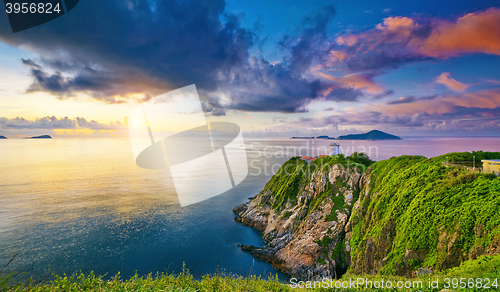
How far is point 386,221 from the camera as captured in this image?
54.3 ft

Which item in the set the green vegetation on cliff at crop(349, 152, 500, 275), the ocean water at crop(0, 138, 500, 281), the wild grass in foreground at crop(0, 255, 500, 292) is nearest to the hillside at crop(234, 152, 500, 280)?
the green vegetation on cliff at crop(349, 152, 500, 275)

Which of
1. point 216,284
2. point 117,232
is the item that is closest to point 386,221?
point 216,284

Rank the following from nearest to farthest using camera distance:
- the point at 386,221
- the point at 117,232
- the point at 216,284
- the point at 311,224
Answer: the point at 216,284 < the point at 386,221 < the point at 311,224 < the point at 117,232

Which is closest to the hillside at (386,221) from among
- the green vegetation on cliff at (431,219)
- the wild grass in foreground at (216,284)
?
the green vegetation on cliff at (431,219)

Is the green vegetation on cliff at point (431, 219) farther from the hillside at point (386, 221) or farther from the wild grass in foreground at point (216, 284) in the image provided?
the wild grass in foreground at point (216, 284)

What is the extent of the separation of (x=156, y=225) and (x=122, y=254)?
9.81 m

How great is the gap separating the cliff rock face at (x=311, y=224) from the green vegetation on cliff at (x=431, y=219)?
5.22 meters

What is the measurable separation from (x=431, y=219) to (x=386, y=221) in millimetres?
3892

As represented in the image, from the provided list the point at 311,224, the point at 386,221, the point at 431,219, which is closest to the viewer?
Result: the point at 431,219

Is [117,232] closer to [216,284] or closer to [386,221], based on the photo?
[216,284]

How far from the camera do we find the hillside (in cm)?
1112

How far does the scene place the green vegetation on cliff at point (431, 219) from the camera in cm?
1054

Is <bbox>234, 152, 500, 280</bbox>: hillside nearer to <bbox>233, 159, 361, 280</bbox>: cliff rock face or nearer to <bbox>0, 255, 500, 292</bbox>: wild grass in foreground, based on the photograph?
<bbox>233, 159, 361, 280</bbox>: cliff rock face

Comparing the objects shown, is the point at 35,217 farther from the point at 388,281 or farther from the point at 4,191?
the point at 388,281
